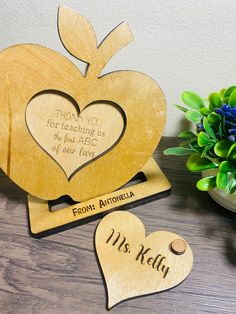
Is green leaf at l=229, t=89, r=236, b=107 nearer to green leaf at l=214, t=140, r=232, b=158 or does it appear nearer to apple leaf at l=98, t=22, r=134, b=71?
green leaf at l=214, t=140, r=232, b=158

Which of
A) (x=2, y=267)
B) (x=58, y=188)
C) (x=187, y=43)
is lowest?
(x=2, y=267)

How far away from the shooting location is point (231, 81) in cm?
69

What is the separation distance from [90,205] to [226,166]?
0.24m

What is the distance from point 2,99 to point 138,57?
30 centimetres

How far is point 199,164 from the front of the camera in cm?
55

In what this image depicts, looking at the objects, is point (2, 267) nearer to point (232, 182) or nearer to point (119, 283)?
point (119, 283)

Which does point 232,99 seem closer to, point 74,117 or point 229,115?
point 229,115

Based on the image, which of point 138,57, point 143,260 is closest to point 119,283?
point 143,260

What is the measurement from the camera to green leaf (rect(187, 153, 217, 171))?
54cm

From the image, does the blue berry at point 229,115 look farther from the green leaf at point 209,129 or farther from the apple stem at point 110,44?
the apple stem at point 110,44

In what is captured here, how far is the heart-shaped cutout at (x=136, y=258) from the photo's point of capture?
0.49 metres

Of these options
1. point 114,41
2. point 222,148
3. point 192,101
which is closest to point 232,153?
point 222,148

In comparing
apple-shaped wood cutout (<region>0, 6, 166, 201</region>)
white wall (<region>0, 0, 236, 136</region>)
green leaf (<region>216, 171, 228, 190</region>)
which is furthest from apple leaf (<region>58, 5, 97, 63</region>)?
green leaf (<region>216, 171, 228, 190</region>)

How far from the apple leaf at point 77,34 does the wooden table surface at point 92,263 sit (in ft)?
0.95
